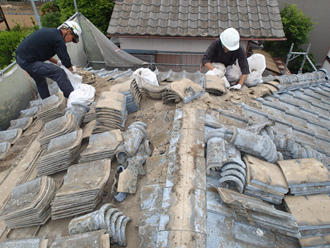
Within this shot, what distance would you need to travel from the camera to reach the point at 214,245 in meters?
2.31

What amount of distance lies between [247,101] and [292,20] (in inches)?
567

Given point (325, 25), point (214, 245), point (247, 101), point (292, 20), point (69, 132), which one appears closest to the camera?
point (214, 245)

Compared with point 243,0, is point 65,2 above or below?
below

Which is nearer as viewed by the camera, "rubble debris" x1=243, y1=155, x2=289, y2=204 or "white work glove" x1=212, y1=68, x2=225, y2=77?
"rubble debris" x1=243, y1=155, x2=289, y2=204

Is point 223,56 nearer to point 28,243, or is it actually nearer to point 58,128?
point 58,128

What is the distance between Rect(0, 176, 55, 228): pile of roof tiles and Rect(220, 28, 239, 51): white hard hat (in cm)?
463

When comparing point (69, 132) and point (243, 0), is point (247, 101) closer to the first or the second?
point (69, 132)

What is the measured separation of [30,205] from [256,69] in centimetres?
582

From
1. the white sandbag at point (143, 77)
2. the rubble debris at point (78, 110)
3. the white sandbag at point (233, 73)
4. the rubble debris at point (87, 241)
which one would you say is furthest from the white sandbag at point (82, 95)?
the white sandbag at point (233, 73)

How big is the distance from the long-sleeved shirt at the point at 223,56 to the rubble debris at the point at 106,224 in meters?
4.60

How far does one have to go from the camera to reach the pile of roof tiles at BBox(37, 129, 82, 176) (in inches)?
134

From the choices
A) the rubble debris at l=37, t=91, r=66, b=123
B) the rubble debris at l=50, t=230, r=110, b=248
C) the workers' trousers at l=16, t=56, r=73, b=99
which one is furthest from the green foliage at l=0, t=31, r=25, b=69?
the rubble debris at l=50, t=230, r=110, b=248

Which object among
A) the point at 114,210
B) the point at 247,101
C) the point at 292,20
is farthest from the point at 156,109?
the point at 292,20

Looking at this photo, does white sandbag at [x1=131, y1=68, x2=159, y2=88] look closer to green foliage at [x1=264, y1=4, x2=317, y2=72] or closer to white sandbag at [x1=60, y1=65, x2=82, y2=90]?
white sandbag at [x1=60, y1=65, x2=82, y2=90]
